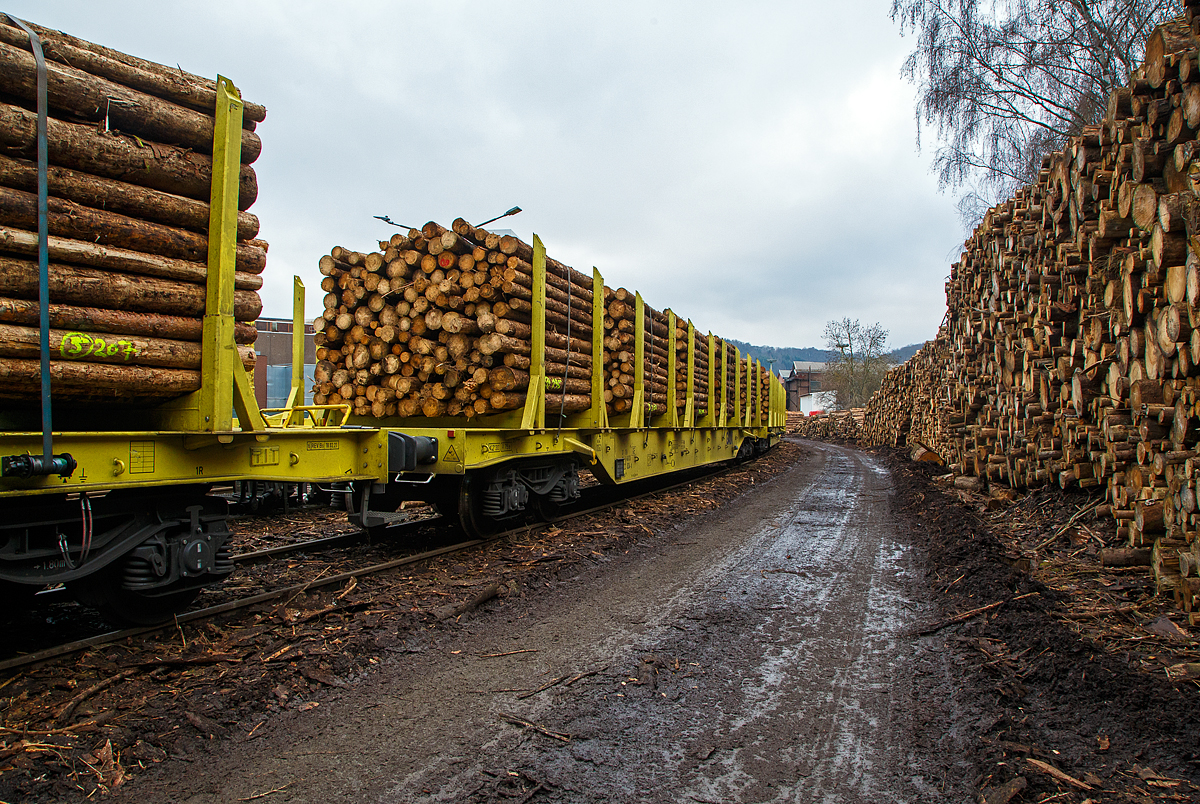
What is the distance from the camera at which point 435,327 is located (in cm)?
645

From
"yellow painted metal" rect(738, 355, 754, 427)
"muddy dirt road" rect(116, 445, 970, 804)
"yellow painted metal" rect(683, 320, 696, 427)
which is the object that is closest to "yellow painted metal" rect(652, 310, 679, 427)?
"yellow painted metal" rect(683, 320, 696, 427)

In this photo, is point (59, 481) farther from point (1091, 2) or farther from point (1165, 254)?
point (1091, 2)

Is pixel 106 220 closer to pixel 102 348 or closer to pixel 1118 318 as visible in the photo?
pixel 102 348

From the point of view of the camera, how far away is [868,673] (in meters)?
3.38

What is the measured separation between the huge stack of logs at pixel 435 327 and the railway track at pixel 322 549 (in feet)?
4.15

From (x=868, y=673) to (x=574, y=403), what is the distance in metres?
4.96

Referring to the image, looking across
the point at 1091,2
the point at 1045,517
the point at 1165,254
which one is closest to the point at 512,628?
the point at 1165,254

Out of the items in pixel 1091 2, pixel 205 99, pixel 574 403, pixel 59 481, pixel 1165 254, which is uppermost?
pixel 1091 2

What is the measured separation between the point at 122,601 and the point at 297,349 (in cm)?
472

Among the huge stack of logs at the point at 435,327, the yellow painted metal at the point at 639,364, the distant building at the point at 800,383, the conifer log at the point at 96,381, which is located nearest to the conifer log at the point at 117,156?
the conifer log at the point at 96,381

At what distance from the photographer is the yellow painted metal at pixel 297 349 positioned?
752cm

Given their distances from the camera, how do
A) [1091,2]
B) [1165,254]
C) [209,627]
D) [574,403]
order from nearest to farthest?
[209,627], [1165,254], [574,403], [1091,2]

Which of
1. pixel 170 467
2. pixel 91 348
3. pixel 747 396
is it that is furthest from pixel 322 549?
pixel 747 396

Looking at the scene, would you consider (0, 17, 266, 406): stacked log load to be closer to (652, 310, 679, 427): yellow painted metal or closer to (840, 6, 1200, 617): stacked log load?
(840, 6, 1200, 617): stacked log load
